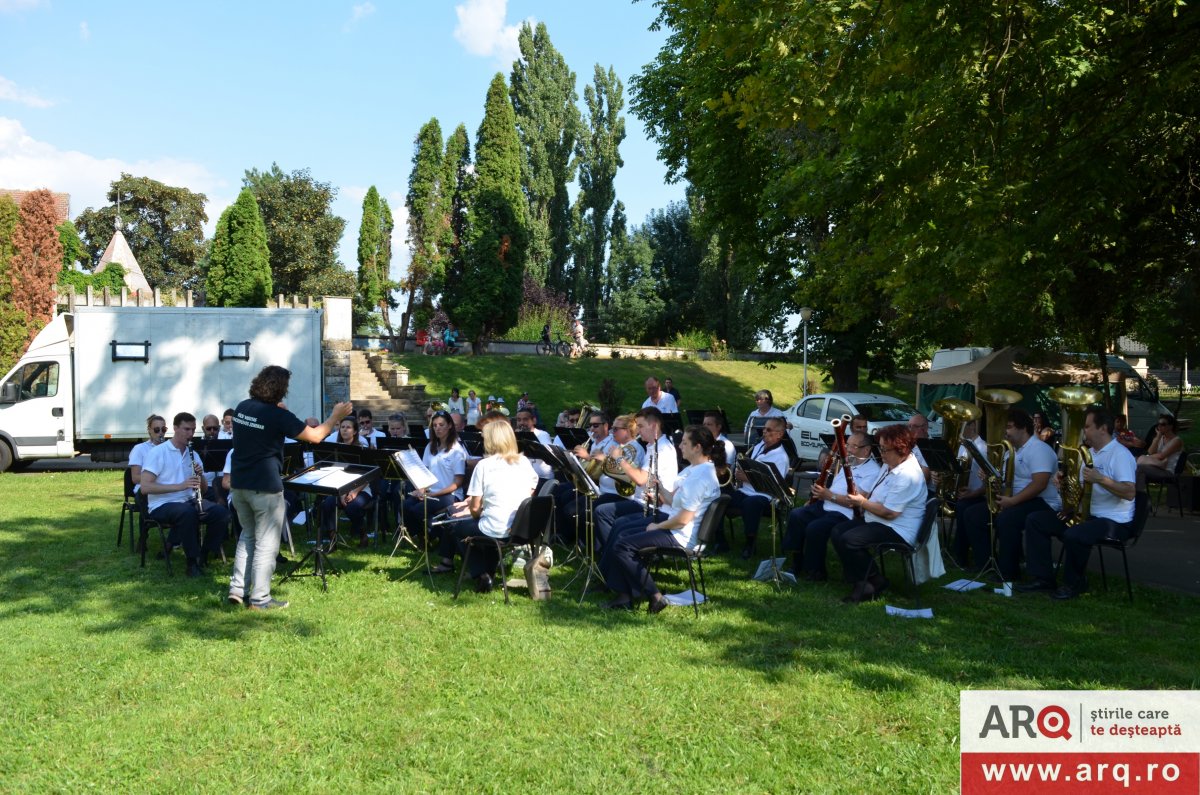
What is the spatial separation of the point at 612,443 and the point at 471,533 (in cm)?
245

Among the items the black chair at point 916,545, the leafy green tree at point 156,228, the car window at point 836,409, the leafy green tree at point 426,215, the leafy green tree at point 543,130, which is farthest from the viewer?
the leafy green tree at point 156,228

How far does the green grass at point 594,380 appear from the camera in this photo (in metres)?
29.9

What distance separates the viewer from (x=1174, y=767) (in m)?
4.07

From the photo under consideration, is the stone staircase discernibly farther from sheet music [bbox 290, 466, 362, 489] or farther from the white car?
sheet music [bbox 290, 466, 362, 489]

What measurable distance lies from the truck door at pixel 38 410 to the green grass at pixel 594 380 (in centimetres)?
1156

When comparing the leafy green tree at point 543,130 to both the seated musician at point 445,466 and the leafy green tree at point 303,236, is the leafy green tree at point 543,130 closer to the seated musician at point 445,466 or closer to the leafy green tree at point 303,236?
the leafy green tree at point 303,236

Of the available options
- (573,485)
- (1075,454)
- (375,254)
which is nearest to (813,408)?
(573,485)

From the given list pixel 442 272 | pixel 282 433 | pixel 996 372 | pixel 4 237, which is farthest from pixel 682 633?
pixel 442 272

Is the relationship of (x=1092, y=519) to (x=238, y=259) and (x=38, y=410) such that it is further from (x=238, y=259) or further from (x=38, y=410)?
(x=238, y=259)

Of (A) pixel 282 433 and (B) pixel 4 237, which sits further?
(B) pixel 4 237

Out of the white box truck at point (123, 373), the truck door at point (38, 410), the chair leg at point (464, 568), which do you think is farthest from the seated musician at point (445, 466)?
the truck door at point (38, 410)

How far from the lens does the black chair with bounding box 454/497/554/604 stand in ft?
23.7

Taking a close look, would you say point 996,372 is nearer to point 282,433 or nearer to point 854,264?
point 854,264

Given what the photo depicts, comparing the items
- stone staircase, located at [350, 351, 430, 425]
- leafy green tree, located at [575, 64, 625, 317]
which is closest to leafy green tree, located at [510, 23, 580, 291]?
leafy green tree, located at [575, 64, 625, 317]
